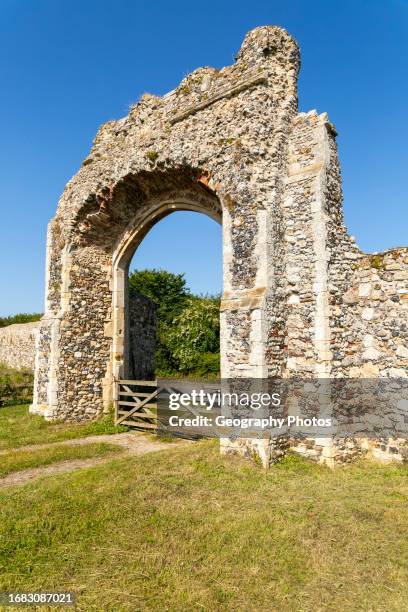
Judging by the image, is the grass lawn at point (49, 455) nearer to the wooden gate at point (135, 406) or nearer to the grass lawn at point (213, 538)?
the grass lawn at point (213, 538)

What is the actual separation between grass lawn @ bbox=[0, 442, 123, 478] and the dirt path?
0.48 feet

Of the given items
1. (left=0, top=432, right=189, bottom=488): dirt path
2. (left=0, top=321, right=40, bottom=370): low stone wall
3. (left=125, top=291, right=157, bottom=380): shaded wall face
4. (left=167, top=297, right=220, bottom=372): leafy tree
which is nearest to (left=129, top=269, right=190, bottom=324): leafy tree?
(left=167, top=297, right=220, bottom=372): leafy tree

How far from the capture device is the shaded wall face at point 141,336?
1416cm

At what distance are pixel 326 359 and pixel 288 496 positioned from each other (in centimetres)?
225

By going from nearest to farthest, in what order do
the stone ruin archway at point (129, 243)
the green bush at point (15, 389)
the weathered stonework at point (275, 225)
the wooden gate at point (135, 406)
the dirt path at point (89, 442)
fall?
1. the dirt path at point (89, 442)
2. the weathered stonework at point (275, 225)
3. the stone ruin archway at point (129, 243)
4. the wooden gate at point (135, 406)
5. the green bush at point (15, 389)

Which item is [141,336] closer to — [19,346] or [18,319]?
[19,346]

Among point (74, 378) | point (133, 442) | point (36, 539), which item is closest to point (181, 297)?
point (74, 378)

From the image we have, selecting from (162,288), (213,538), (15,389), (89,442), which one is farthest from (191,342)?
(213,538)

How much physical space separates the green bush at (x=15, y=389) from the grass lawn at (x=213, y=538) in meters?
8.51

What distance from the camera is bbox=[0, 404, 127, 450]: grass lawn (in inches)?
373

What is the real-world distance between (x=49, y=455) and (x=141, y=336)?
6963mm

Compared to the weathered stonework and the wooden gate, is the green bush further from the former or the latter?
the weathered stonework

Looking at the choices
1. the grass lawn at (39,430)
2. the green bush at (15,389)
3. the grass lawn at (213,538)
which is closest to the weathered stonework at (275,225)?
the grass lawn at (213,538)

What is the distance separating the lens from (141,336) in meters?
14.8
